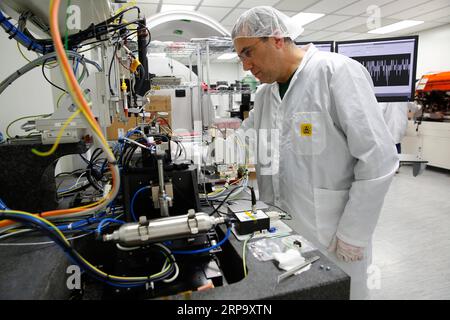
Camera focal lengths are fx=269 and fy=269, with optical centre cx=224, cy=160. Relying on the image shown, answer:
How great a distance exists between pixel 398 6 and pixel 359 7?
2.09 feet

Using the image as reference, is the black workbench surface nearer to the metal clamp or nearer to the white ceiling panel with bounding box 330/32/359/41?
the metal clamp

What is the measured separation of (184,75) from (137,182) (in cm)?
322

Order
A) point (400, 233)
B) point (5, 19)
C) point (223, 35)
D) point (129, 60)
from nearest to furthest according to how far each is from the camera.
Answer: point (5, 19), point (129, 60), point (400, 233), point (223, 35)

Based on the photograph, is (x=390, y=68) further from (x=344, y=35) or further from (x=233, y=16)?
(x=344, y=35)

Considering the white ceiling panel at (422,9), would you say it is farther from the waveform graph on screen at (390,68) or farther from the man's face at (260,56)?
the man's face at (260,56)

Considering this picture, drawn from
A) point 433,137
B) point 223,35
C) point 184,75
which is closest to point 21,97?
point 223,35

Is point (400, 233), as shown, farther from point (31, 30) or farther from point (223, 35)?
point (31, 30)

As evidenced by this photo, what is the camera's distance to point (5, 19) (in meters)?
0.77

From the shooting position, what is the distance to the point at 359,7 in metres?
4.48

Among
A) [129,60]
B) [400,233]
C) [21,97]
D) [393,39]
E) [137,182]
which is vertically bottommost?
[400,233]

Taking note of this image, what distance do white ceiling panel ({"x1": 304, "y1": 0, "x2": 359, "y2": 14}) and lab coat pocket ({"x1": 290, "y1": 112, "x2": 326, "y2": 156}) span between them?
4027 millimetres

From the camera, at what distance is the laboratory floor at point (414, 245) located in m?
1.73

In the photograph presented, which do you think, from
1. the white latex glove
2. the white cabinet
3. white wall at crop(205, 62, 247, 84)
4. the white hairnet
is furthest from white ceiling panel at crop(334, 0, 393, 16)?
white wall at crop(205, 62, 247, 84)

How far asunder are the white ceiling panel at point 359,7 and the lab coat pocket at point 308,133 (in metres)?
4.28
